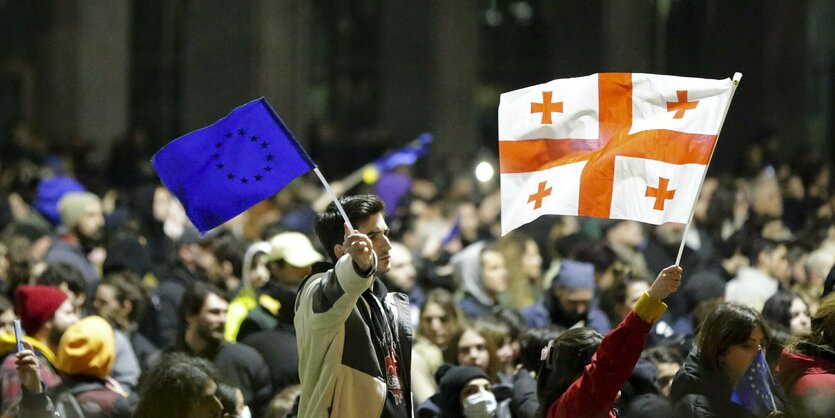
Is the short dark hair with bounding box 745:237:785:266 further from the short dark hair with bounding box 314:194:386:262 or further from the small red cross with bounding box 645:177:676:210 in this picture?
the short dark hair with bounding box 314:194:386:262

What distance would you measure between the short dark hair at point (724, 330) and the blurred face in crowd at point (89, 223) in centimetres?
706

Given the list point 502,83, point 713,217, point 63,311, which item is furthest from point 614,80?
point 502,83

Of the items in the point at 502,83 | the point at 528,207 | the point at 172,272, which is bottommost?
the point at 502,83

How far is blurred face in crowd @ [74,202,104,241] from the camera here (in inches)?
473

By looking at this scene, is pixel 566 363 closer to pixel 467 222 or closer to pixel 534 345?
pixel 534 345

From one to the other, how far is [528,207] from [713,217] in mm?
8449

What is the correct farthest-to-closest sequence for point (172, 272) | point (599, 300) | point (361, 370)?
point (172, 272)
point (599, 300)
point (361, 370)

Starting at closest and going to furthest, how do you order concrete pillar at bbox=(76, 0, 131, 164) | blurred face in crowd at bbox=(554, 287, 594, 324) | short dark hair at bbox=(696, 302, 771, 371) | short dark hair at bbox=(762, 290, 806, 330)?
1. short dark hair at bbox=(696, 302, 771, 371)
2. short dark hair at bbox=(762, 290, 806, 330)
3. blurred face in crowd at bbox=(554, 287, 594, 324)
4. concrete pillar at bbox=(76, 0, 131, 164)

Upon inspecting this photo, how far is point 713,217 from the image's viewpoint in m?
14.2

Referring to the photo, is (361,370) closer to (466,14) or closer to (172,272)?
(172,272)

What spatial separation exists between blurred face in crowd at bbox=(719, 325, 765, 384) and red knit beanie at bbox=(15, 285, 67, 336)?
342cm

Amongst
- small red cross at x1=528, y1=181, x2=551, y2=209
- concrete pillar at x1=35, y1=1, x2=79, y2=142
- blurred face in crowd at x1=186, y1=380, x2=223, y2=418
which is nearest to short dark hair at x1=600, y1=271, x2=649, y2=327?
small red cross at x1=528, y1=181, x2=551, y2=209

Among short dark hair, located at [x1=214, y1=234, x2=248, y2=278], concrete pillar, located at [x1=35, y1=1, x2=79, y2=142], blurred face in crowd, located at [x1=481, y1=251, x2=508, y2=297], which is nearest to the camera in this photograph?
short dark hair, located at [x1=214, y1=234, x2=248, y2=278]

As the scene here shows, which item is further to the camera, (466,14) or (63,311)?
(466,14)
